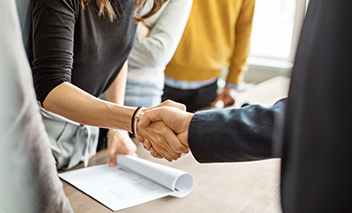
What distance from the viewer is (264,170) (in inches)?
34.2

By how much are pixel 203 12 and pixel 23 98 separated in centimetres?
62

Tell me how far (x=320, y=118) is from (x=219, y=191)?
0.41m

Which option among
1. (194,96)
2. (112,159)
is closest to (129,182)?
(112,159)

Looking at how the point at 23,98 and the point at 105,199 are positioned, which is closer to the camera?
the point at 23,98

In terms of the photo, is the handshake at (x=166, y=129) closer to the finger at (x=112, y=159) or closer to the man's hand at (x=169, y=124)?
the man's hand at (x=169, y=124)

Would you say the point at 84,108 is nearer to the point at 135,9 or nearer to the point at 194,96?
the point at 135,9

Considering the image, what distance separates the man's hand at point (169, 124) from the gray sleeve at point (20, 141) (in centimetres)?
27

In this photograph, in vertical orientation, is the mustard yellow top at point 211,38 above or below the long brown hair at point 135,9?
below

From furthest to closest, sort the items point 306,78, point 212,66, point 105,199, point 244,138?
point 212,66
point 105,199
point 244,138
point 306,78

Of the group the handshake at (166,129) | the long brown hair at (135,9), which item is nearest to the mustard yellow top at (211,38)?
the long brown hair at (135,9)

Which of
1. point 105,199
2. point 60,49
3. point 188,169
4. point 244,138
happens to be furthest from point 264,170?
point 60,49

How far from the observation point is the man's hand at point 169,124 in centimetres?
68

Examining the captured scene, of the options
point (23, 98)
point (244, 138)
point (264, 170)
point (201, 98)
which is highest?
point (23, 98)

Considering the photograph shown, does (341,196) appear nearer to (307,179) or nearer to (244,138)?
(307,179)
